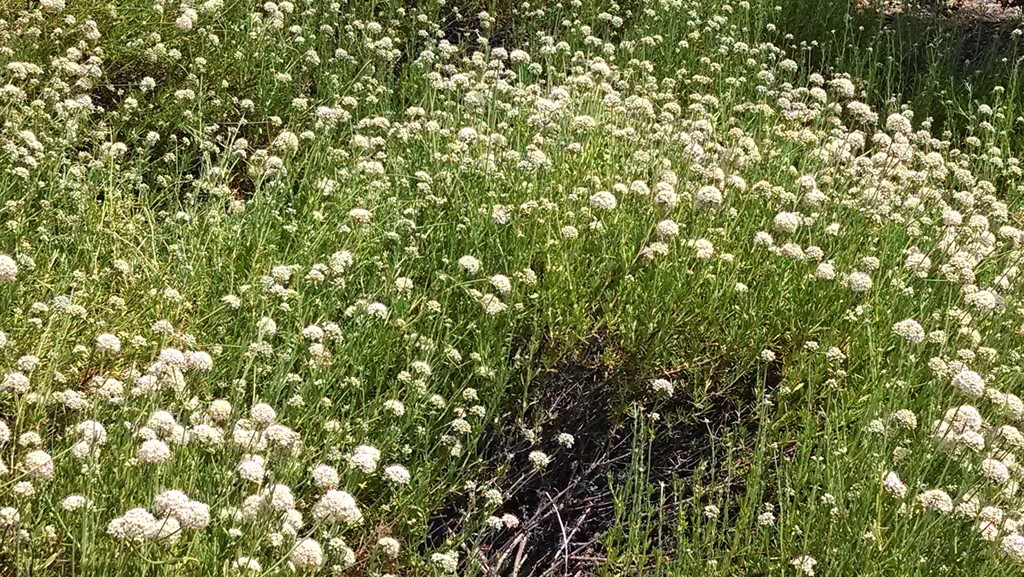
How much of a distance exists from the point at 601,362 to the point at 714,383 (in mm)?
410

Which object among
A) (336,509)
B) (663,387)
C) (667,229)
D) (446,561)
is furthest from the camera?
(667,229)

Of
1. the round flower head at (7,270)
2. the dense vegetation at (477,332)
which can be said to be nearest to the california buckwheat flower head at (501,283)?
the dense vegetation at (477,332)

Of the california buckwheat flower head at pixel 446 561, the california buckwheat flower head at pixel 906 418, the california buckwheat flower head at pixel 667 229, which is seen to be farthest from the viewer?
the california buckwheat flower head at pixel 667 229

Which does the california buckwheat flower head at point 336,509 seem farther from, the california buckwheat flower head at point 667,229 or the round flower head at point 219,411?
the california buckwheat flower head at point 667,229

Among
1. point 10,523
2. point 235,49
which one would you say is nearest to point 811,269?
point 10,523

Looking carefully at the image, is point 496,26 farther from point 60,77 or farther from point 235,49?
point 60,77

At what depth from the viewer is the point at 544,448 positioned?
359 centimetres

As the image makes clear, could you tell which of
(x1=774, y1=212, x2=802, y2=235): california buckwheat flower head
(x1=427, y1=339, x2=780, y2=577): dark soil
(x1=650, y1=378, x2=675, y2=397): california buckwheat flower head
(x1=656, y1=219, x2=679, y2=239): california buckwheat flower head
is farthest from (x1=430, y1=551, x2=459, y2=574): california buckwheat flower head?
(x1=774, y1=212, x2=802, y2=235): california buckwheat flower head

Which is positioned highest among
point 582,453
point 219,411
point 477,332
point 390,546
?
point 219,411

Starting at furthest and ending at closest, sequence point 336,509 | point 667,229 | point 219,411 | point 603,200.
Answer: point 603,200, point 667,229, point 219,411, point 336,509

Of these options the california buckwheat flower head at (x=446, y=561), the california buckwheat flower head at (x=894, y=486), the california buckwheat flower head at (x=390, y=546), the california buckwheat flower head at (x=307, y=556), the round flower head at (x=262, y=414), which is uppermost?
the round flower head at (x=262, y=414)

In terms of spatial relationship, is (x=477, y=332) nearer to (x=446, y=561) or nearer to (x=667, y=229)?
(x=667, y=229)

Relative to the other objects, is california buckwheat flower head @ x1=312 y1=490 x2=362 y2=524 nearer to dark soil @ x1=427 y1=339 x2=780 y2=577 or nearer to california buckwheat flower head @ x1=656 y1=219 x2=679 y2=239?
dark soil @ x1=427 y1=339 x2=780 y2=577

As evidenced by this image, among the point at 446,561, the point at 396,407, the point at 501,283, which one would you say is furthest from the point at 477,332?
the point at 446,561
